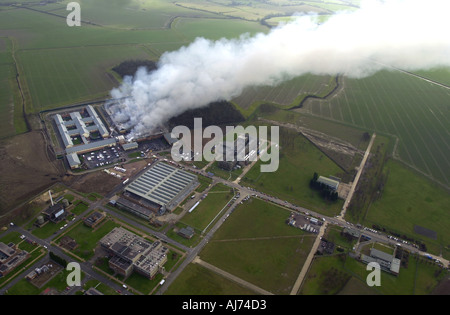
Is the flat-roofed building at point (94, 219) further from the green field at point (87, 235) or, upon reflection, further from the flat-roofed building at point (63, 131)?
the flat-roofed building at point (63, 131)

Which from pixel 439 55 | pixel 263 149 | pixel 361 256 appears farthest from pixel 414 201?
pixel 439 55

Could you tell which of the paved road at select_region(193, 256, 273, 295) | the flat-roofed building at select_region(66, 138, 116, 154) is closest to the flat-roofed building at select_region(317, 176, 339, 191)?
the paved road at select_region(193, 256, 273, 295)

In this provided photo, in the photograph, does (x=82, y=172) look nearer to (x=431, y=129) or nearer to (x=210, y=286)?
(x=210, y=286)

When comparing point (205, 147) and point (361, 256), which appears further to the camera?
point (205, 147)

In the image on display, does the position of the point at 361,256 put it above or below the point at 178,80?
below

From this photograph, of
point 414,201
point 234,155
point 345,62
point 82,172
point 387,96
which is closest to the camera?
point 414,201

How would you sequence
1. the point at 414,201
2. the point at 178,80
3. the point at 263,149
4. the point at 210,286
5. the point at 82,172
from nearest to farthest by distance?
the point at 210,286
the point at 414,201
the point at 82,172
the point at 263,149
the point at 178,80

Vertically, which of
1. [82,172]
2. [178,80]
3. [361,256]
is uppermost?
[178,80]

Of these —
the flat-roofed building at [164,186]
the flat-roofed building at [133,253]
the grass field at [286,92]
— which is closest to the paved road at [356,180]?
the grass field at [286,92]
